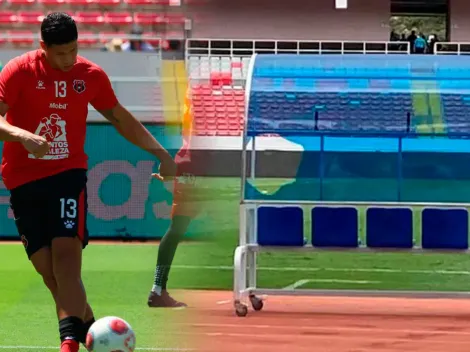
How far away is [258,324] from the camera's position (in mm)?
6953

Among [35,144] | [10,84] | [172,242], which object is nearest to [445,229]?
[172,242]

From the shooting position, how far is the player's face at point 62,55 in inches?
175

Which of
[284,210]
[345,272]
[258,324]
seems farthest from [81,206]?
[345,272]

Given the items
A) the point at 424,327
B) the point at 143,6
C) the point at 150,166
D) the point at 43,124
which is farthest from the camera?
the point at 143,6

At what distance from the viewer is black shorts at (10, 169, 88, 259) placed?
4.60m

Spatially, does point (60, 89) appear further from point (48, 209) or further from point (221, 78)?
point (221, 78)

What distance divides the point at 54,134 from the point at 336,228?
3298 millimetres

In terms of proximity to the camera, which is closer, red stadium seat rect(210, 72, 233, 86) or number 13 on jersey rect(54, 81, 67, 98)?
number 13 on jersey rect(54, 81, 67, 98)

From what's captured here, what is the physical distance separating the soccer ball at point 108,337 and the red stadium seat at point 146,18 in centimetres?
1402

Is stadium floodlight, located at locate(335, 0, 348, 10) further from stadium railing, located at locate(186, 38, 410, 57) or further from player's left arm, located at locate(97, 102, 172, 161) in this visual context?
player's left arm, located at locate(97, 102, 172, 161)

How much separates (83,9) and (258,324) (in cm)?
1348

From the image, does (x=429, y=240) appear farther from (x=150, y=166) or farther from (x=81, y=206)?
(x=150, y=166)

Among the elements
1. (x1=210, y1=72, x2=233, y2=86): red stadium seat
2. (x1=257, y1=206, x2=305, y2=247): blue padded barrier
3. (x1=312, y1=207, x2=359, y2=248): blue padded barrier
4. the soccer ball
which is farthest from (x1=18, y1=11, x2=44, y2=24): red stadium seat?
the soccer ball

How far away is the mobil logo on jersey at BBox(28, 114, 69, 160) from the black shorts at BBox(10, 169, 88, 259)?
94mm
